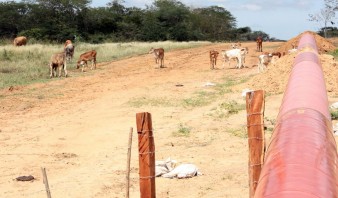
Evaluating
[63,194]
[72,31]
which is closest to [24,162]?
[63,194]

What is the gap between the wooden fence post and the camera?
461 centimetres

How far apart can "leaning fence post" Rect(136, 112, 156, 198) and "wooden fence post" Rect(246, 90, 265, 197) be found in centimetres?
91

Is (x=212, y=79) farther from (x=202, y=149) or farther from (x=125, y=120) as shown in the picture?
(x=202, y=149)

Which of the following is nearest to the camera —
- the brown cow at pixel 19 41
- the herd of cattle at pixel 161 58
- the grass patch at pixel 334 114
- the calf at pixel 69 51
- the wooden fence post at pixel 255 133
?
the wooden fence post at pixel 255 133

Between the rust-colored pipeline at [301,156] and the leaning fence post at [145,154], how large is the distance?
55.3 inches

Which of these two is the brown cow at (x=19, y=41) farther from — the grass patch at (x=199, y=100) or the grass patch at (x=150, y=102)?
the grass patch at (x=199, y=100)

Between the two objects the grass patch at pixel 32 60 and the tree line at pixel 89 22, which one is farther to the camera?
the tree line at pixel 89 22

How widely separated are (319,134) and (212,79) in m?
17.4

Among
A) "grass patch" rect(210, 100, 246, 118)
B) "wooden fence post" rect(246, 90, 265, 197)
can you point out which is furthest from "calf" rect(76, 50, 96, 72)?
"wooden fence post" rect(246, 90, 265, 197)

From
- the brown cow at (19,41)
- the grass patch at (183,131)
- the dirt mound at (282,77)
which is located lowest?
the grass patch at (183,131)

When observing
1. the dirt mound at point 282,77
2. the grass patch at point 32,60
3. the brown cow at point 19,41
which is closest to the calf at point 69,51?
the grass patch at point 32,60

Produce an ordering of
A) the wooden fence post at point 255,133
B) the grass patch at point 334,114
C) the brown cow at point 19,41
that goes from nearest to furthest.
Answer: the wooden fence post at point 255,133 → the grass patch at point 334,114 → the brown cow at point 19,41

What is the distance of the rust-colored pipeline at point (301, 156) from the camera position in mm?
2124

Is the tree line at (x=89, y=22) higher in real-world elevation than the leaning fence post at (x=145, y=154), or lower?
higher
